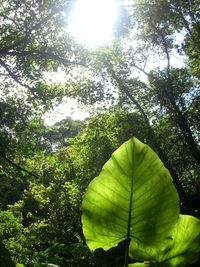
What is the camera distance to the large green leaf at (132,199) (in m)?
0.55

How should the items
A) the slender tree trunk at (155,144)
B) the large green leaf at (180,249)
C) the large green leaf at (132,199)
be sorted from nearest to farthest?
the large green leaf at (132,199) < the large green leaf at (180,249) < the slender tree trunk at (155,144)

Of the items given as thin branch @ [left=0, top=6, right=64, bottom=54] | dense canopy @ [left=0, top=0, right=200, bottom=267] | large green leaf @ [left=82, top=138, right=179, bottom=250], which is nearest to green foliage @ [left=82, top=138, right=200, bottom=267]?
large green leaf @ [left=82, top=138, right=179, bottom=250]

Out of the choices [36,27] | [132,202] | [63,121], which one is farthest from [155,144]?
[132,202]

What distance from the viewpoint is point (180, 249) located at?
0.69 metres

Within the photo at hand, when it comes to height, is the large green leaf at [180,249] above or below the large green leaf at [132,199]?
below


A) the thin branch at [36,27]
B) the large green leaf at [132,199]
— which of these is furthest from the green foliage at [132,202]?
the thin branch at [36,27]

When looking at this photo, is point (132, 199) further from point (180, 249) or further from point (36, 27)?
point (36, 27)

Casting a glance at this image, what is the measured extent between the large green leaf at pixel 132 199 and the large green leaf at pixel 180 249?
0.29ft

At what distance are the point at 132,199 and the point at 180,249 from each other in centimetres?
24

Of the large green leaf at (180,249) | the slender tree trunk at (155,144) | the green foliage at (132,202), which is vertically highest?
the slender tree trunk at (155,144)

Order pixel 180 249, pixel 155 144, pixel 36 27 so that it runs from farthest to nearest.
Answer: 1. pixel 155 144
2. pixel 36 27
3. pixel 180 249

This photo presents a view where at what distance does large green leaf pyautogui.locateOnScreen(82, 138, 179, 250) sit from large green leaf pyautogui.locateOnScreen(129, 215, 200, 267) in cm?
9

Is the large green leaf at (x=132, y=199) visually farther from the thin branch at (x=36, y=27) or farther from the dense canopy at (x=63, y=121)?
the thin branch at (x=36, y=27)

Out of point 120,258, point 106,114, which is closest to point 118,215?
point 120,258
